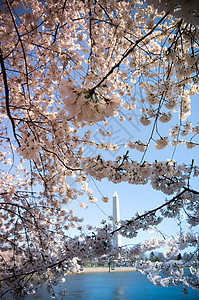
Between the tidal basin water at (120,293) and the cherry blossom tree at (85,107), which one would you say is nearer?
the cherry blossom tree at (85,107)

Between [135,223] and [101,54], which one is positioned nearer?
[135,223]

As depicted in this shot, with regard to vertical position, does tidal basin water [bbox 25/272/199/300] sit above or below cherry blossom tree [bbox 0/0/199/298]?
below

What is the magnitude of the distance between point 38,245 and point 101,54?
327 cm

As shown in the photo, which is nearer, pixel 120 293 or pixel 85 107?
pixel 85 107

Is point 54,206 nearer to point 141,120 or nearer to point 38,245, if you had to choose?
point 38,245

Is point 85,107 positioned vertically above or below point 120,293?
above

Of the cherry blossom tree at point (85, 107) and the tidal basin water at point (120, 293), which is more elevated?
the cherry blossom tree at point (85, 107)

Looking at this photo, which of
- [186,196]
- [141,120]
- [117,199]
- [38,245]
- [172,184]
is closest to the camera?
[172,184]

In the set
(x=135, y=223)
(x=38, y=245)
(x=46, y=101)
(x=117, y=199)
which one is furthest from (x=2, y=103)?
(x=117, y=199)

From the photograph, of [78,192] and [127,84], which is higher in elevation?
[127,84]

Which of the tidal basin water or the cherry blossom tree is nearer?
the cherry blossom tree

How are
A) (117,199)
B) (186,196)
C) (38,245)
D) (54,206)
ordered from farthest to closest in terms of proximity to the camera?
(117,199)
(54,206)
(38,245)
(186,196)

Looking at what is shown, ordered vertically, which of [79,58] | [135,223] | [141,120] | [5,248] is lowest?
[5,248]

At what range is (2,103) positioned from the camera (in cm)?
338
